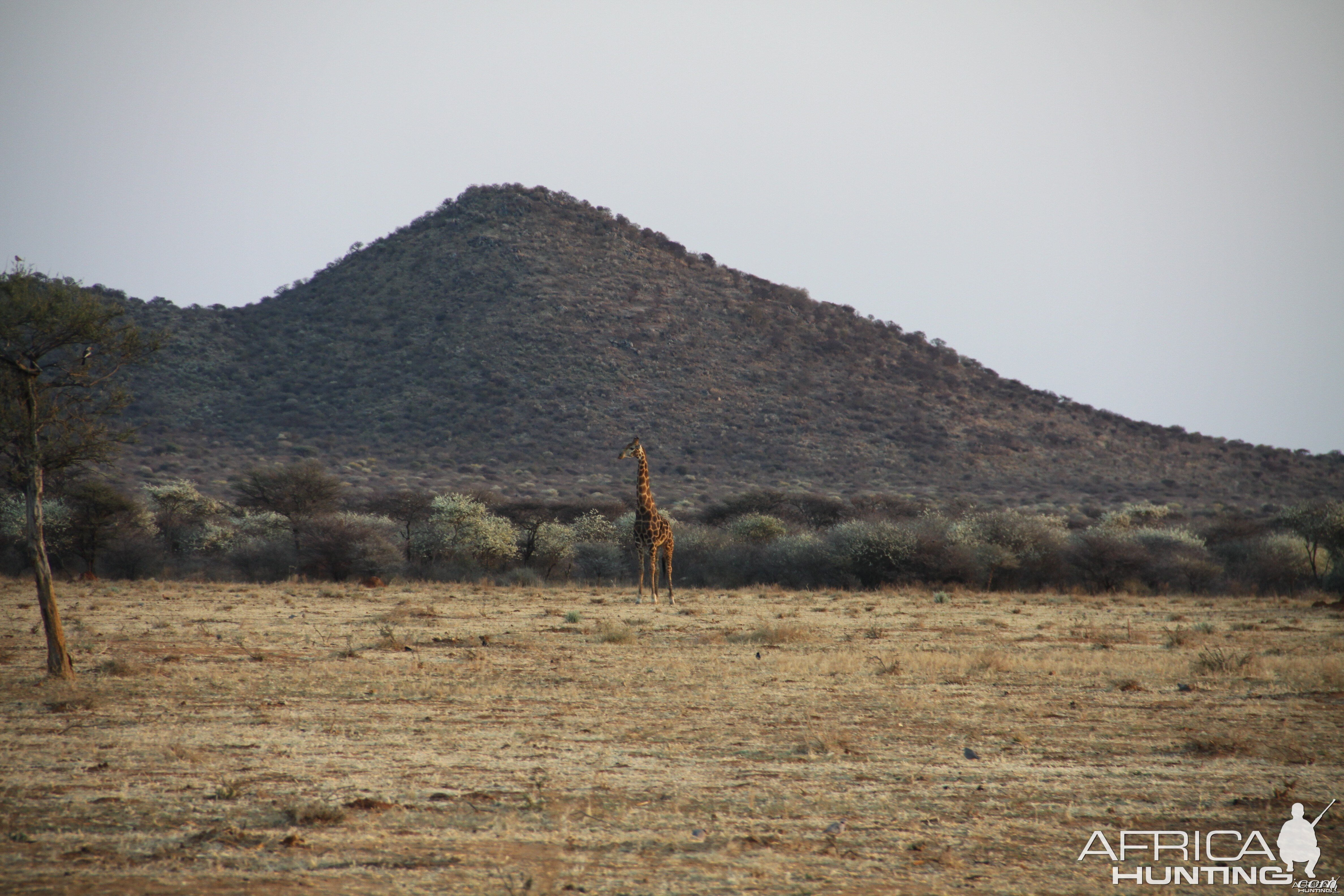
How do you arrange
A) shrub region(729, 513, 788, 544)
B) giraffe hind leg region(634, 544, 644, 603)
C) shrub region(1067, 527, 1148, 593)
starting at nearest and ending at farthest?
1. giraffe hind leg region(634, 544, 644, 603)
2. shrub region(1067, 527, 1148, 593)
3. shrub region(729, 513, 788, 544)

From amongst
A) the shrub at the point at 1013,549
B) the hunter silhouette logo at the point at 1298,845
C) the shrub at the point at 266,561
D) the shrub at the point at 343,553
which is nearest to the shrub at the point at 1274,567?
the shrub at the point at 1013,549

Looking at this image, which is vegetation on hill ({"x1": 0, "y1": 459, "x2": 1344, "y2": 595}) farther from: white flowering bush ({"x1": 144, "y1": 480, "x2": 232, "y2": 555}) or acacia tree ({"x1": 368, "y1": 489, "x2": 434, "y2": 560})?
acacia tree ({"x1": 368, "y1": 489, "x2": 434, "y2": 560})

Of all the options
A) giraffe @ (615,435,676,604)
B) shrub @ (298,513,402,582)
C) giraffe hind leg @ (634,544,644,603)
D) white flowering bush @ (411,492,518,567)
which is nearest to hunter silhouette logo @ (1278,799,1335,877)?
giraffe hind leg @ (634,544,644,603)

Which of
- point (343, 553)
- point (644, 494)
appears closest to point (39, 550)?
point (644, 494)

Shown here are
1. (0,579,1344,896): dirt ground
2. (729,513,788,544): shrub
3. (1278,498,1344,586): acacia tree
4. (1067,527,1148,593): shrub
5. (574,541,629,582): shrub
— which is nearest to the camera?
(0,579,1344,896): dirt ground

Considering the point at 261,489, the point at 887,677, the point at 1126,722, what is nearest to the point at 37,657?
the point at 887,677

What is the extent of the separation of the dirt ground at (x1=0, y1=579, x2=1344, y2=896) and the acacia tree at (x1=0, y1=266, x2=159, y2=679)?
1.69 m

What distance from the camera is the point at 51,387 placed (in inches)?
466

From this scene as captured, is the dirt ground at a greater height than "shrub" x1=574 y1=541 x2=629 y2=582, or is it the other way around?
"shrub" x1=574 y1=541 x2=629 y2=582

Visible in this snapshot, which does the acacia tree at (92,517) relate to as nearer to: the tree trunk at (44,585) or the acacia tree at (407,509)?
the acacia tree at (407,509)

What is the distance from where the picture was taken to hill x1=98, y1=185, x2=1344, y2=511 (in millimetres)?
52469

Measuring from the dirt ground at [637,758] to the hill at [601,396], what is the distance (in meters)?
30.4

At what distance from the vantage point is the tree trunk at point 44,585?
11.3 metres

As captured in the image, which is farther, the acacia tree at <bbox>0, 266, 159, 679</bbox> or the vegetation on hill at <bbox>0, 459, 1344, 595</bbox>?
the vegetation on hill at <bbox>0, 459, 1344, 595</bbox>
